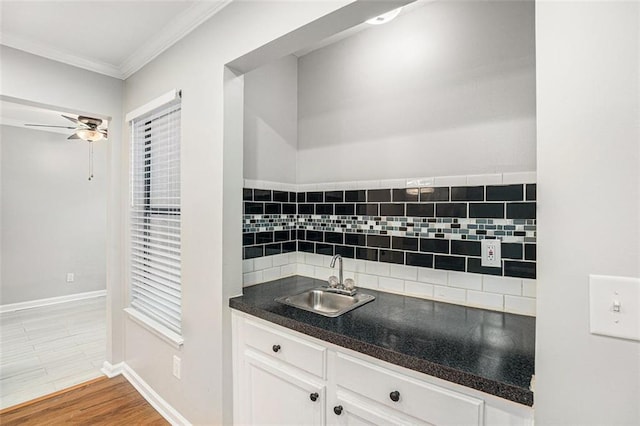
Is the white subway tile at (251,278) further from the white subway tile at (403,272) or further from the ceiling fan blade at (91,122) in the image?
the ceiling fan blade at (91,122)

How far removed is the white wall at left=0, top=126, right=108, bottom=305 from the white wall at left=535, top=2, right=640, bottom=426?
5056mm

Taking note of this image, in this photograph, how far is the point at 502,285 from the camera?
157cm

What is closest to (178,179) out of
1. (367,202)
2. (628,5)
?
(367,202)

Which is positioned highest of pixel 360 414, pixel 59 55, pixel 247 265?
pixel 59 55

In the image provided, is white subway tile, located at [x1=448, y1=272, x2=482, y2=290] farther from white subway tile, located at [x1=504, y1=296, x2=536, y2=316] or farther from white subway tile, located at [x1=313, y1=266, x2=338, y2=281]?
white subway tile, located at [x1=313, y1=266, x2=338, y2=281]

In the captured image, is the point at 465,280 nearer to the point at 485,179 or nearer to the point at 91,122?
the point at 485,179

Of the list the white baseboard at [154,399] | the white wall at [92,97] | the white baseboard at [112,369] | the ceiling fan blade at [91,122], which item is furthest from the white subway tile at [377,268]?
the ceiling fan blade at [91,122]

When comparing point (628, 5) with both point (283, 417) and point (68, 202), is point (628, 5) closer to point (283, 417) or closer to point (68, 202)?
point (283, 417)

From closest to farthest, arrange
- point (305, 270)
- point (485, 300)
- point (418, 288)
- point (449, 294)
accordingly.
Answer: point (485, 300)
point (449, 294)
point (418, 288)
point (305, 270)

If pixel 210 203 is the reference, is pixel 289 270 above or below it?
below

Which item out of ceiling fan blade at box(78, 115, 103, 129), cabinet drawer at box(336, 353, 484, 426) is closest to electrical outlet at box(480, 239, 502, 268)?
cabinet drawer at box(336, 353, 484, 426)

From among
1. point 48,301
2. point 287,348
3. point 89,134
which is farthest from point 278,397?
point 48,301

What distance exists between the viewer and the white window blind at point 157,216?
7.07 ft

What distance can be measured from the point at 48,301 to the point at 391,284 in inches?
200
